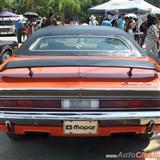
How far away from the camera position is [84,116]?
15.9 feet

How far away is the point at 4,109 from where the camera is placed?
16.5 feet

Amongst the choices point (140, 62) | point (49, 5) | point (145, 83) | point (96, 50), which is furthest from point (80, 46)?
point (49, 5)

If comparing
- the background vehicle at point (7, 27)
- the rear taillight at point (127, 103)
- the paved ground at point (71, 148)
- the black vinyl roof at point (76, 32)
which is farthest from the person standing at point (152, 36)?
the background vehicle at point (7, 27)

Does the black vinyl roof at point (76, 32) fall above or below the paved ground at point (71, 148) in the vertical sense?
above

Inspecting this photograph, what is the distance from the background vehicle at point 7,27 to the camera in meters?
34.3

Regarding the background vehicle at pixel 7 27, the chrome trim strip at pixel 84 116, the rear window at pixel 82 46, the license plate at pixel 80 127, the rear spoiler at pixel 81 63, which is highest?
the rear spoiler at pixel 81 63

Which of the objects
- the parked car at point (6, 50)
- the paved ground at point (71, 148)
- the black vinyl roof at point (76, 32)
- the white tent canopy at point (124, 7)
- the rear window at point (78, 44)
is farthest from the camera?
the white tent canopy at point (124, 7)

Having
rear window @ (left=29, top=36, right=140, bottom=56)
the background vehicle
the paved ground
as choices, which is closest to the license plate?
the paved ground

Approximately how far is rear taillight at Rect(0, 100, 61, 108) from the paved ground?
2.81 feet

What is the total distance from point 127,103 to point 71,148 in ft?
4.21

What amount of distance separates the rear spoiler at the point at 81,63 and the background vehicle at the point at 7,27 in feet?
94.6

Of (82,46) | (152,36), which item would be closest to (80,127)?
(82,46)

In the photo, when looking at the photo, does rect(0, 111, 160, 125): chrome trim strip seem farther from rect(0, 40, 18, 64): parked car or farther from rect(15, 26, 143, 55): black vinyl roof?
rect(0, 40, 18, 64): parked car

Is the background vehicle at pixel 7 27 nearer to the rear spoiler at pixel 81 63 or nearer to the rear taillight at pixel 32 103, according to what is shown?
the rear spoiler at pixel 81 63
